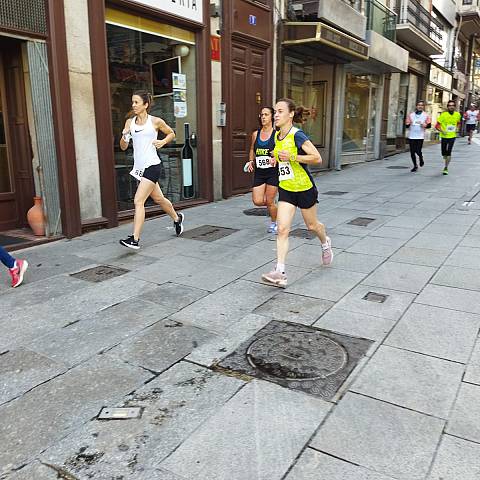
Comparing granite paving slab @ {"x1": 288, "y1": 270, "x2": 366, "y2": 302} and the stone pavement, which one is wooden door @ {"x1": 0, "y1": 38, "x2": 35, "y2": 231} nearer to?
the stone pavement

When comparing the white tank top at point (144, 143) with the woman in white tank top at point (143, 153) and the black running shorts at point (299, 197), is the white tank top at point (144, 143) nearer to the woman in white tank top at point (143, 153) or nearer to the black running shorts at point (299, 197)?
the woman in white tank top at point (143, 153)

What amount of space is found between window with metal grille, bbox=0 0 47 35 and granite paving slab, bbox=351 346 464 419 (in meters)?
5.53

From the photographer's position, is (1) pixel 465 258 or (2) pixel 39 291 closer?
(2) pixel 39 291

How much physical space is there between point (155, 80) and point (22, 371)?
21.9 ft

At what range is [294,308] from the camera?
13.7 feet

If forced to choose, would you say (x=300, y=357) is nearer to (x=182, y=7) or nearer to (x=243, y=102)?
(x=182, y=7)

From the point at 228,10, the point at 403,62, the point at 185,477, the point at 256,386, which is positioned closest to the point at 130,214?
the point at 228,10

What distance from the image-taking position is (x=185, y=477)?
223cm

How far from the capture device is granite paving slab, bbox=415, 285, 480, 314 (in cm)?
414

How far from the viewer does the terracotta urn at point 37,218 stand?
21.8 ft

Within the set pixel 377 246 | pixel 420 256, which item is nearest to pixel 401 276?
pixel 420 256

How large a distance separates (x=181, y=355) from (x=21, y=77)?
16.8 feet

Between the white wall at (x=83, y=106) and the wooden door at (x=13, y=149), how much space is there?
0.69 meters

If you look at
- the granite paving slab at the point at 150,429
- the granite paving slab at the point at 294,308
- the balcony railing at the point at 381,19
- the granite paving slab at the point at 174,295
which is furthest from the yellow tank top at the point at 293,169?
the balcony railing at the point at 381,19
